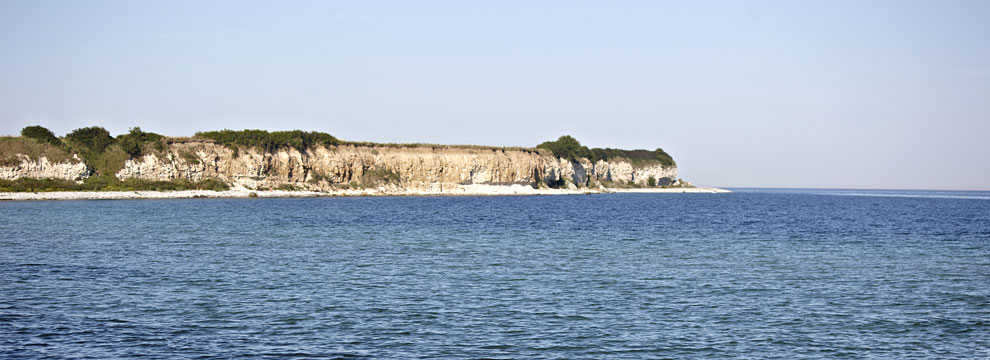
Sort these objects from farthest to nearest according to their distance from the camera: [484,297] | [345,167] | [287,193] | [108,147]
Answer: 1. [345,167]
2. [287,193]
3. [108,147]
4. [484,297]

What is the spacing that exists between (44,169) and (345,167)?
41066 mm

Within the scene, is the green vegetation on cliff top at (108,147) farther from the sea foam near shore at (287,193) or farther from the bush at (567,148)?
the bush at (567,148)

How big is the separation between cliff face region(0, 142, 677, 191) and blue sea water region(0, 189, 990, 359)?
61738mm

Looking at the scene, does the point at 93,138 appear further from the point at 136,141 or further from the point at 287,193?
the point at 287,193

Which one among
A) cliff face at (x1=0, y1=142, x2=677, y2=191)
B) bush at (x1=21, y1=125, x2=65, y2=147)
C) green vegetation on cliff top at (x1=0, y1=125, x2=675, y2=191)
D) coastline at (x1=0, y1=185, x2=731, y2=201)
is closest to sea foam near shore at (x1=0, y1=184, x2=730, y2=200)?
coastline at (x1=0, y1=185, x2=731, y2=201)

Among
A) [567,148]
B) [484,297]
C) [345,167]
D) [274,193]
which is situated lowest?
[484,297]

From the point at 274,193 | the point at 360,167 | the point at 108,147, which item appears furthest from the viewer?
the point at 360,167

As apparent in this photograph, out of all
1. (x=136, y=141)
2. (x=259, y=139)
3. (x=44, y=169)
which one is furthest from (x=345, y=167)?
(x=44, y=169)

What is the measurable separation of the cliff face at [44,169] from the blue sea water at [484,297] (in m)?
56.8

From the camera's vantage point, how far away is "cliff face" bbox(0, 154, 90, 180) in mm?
86312

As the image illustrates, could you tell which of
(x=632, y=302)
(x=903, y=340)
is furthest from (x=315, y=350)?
(x=903, y=340)

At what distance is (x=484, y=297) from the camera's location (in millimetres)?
19844

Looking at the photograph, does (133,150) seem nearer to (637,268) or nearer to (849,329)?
(637,268)

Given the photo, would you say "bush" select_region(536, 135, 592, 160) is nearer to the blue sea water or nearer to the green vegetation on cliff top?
the green vegetation on cliff top
